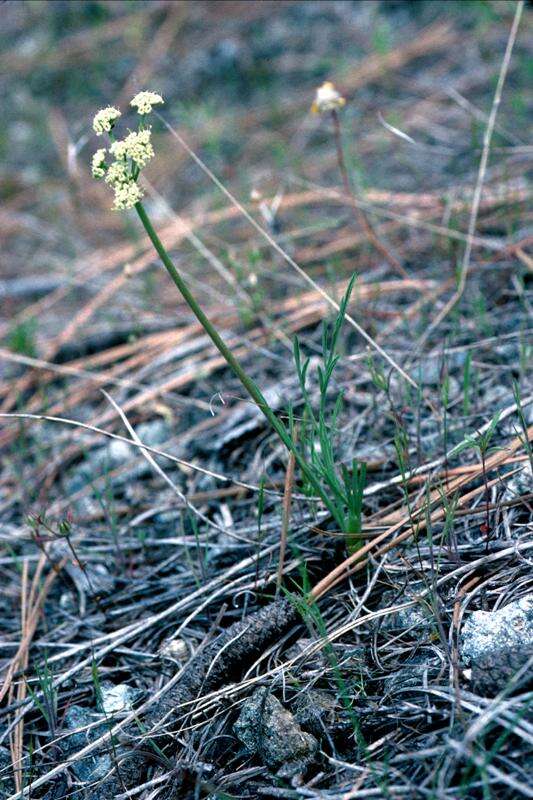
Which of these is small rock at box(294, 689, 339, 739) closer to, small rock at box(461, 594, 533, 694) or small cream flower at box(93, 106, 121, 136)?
small rock at box(461, 594, 533, 694)

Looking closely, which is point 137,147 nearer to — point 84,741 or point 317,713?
point 317,713

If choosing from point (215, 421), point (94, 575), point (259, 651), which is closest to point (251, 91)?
point (215, 421)

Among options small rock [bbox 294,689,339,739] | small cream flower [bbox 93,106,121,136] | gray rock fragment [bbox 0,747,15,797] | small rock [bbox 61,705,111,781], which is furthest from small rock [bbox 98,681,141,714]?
small cream flower [bbox 93,106,121,136]

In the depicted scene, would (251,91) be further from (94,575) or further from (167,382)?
(94,575)

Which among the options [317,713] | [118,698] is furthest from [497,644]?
[118,698]

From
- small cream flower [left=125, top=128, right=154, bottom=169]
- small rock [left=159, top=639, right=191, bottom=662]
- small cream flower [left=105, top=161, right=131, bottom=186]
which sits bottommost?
small rock [left=159, top=639, right=191, bottom=662]

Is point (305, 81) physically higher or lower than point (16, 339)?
higher
